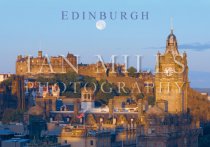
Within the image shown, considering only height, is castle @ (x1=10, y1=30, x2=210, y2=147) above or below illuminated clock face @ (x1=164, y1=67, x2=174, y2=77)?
below

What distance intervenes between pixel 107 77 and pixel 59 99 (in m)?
20.7

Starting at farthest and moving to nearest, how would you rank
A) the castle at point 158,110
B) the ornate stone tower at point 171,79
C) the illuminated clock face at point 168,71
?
the ornate stone tower at point 171,79 < the illuminated clock face at point 168,71 < the castle at point 158,110

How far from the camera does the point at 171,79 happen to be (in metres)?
96.2

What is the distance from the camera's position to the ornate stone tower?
9625 cm

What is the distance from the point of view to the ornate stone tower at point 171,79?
96.2 metres

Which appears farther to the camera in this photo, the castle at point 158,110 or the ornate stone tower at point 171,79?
the ornate stone tower at point 171,79

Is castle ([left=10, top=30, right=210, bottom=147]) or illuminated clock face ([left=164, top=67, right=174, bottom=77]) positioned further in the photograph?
illuminated clock face ([left=164, top=67, right=174, bottom=77])

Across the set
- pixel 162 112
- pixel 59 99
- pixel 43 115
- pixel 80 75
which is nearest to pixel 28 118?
pixel 43 115

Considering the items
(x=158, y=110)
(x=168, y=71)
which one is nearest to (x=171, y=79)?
(x=168, y=71)

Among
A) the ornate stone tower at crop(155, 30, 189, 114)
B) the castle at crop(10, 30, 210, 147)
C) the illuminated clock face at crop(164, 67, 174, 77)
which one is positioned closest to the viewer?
the castle at crop(10, 30, 210, 147)

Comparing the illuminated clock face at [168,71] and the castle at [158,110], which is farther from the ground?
the illuminated clock face at [168,71]

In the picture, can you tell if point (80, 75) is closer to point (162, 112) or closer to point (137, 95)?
point (137, 95)

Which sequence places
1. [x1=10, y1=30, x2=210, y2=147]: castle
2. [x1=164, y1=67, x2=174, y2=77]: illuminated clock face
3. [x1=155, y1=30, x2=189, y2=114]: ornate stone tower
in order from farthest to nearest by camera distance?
[x1=155, y1=30, x2=189, y2=114]: ornate stone tower
[x1=164, y1=67, x2=174, y2=77]: illuminated clock face
[x1=10, y1=30, x2=210, y2=147]: castle

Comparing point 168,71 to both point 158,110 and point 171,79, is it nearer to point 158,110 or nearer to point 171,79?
point 171,79
